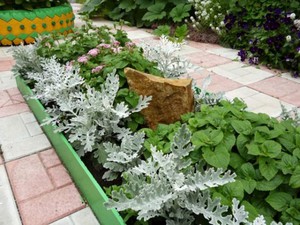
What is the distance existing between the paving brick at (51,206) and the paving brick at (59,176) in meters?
0.06

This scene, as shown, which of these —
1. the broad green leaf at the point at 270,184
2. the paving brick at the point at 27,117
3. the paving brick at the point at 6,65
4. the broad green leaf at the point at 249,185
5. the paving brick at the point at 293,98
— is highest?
the broad green leaf at the point at 270,184

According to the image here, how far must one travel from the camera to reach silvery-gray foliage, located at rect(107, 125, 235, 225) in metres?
1.27

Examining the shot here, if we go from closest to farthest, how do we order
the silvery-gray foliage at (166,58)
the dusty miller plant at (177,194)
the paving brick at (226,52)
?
the dusty miller plant at (177,194) < the silvery-gray foliage at (166,58) < the paving brick at (226,52)

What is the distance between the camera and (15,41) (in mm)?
5059

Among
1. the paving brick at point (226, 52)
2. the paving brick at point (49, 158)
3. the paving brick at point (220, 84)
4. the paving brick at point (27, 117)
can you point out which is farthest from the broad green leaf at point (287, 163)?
the paving brick at point (226, 52)

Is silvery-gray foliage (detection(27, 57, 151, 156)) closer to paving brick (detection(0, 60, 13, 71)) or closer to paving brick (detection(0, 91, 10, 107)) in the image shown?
paving brick (detection(0, 91, 10, 107))

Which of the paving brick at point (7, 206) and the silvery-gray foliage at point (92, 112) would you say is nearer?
the paving brick at point (7, 206)

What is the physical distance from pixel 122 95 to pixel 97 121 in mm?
257

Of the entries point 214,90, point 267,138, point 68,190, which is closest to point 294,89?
point 214,90

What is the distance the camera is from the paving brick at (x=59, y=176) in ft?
6.75

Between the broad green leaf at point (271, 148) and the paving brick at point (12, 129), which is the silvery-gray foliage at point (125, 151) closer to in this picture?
the broad green leaf at point (271, 148)

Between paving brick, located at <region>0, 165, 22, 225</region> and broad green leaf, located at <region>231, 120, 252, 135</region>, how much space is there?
1322 millimetres

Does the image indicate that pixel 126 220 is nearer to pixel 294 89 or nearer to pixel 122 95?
pixel 122 95

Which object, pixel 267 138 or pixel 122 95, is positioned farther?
pixel 122 95
